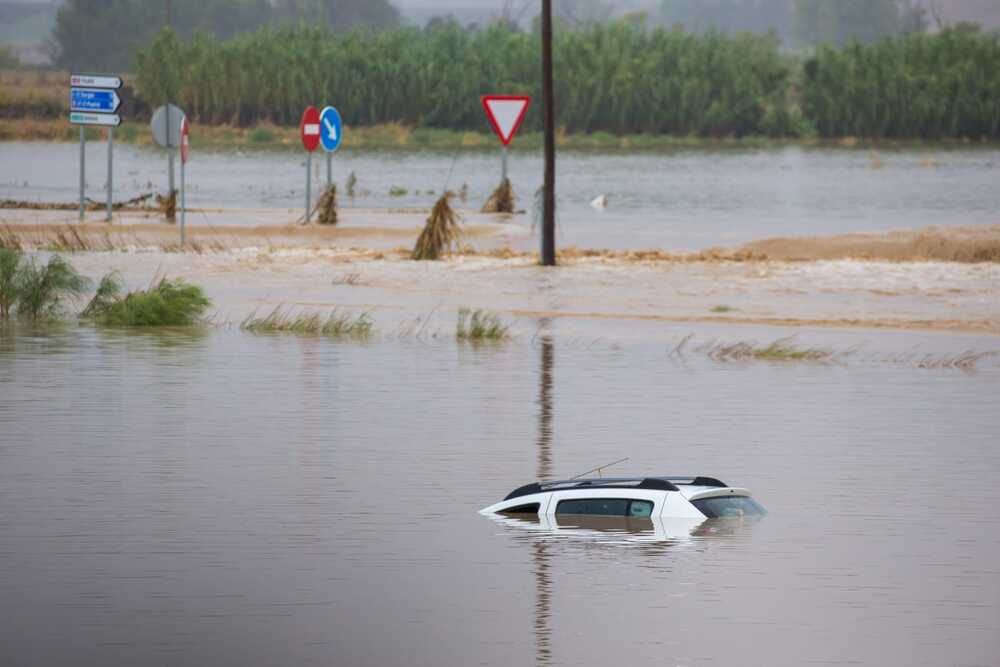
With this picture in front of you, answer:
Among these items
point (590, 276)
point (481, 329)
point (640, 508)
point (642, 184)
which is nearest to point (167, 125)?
point (590, 276)

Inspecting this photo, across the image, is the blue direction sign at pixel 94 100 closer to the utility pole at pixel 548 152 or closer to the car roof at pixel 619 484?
the utility pole at pixel 548 152

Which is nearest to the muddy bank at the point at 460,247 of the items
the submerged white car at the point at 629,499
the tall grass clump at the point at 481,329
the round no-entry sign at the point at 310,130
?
the round no-entry sign at the point at 310,130

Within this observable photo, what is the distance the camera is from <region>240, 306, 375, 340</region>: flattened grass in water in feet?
91.0

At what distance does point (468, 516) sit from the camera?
601 inches

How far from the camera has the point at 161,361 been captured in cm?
2512

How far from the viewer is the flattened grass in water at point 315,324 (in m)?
27.8

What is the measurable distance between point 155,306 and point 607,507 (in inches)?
594

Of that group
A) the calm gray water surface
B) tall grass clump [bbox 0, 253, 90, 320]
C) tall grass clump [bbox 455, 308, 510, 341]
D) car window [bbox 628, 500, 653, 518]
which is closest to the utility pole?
tall grass clump [bbox 455, 308, 510, 341]

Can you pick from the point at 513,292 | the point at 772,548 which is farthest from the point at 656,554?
the point at 513,292

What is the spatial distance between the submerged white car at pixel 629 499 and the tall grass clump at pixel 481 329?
39.7 feet

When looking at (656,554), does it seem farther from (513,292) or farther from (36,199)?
(36,199)

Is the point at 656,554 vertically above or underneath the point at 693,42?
underneath

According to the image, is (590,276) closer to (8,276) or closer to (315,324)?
(315,324)

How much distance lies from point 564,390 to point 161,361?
202 inches
